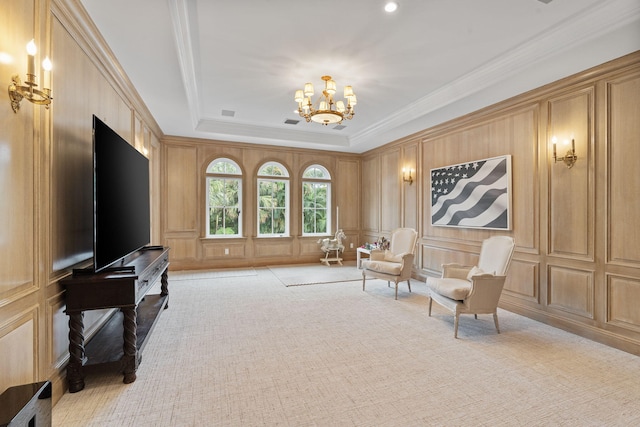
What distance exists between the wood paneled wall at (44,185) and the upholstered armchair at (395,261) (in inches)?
139

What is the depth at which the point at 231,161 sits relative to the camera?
23.2 feet

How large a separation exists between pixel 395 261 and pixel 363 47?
319 centimetres

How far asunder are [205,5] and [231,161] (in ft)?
15.0

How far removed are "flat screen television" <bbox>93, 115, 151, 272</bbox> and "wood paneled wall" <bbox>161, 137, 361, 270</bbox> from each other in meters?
3.17

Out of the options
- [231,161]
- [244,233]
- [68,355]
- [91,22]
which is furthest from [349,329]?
[231,161]

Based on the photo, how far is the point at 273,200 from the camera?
749 cm

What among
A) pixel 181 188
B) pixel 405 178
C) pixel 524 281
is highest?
pixel 405 178

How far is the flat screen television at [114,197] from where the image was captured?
227 centimetres

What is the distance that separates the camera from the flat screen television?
7.45ft

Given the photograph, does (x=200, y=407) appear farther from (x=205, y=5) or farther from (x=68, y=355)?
(x=205, y=5)

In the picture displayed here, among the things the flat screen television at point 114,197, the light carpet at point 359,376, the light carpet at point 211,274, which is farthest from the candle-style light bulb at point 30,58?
the light carpet at point 211,274

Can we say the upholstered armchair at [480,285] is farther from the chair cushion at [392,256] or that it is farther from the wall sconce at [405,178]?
the wall sconce at [405,178]

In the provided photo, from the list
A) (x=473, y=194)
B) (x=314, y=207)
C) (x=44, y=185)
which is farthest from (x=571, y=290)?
(x=314, y=207)

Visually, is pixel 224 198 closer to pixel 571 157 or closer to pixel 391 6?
pixel 391 6
